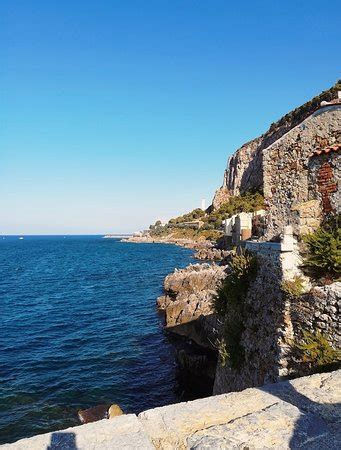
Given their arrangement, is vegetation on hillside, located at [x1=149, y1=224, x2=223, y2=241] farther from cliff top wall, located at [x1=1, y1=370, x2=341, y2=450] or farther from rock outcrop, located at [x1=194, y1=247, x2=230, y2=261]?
cliff top wall, located at [x1=1, y1=370, x2=341, y2=450]

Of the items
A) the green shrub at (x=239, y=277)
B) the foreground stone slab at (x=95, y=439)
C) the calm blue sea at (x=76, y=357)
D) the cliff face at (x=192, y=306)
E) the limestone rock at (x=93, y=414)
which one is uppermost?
the green shrub at (x=239, y=277)

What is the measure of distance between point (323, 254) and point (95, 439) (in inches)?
240

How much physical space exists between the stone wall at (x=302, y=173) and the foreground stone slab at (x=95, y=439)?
692 centimetres

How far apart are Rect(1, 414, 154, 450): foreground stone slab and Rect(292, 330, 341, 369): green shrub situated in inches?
170

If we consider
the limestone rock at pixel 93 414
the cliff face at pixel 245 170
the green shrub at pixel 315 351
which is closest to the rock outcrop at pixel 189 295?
the limestone rock at pixel 93 414

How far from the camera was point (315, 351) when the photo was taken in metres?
Result: 6.66

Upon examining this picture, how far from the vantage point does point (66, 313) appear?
97.6 ft

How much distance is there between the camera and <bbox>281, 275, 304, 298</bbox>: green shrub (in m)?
7.28

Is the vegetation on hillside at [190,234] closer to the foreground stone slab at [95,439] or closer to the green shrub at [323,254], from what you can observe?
the green shrub at [323,254]

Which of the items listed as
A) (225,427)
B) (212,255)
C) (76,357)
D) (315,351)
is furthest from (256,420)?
(212,255)

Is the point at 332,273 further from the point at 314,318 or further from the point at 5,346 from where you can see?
the point at 5,346

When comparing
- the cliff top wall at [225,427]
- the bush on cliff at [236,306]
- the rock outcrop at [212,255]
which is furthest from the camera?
the rock outcrop at [212,255]

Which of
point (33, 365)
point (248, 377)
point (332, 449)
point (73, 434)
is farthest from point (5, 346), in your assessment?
point (332, 449)

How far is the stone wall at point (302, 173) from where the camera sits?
8.70m
